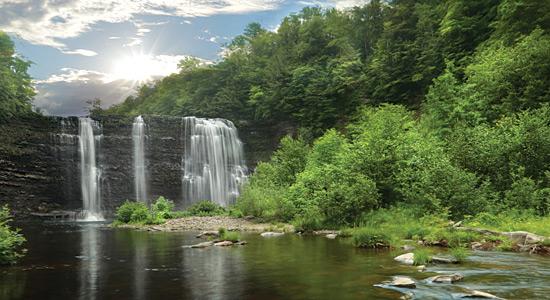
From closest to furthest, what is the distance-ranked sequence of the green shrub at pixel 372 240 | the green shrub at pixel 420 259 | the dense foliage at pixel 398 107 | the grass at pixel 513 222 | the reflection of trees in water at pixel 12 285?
the reflection of trees in water at pixel 12 285 < the green shrub at pixel 420 259 < the grass at pixel 513 222 < the green shrub at pixel 372 240 < the dense foliage at pixel 398 107

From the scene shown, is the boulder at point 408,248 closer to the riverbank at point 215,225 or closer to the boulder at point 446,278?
the boulder at point 446,278

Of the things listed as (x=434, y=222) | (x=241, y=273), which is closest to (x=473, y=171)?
(x=434, y=222)

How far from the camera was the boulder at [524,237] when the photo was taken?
15.2 meters

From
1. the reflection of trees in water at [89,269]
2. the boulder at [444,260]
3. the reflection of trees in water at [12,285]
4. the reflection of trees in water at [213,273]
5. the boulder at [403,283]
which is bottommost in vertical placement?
the boulder at [444,260]

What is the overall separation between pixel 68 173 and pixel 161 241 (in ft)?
105

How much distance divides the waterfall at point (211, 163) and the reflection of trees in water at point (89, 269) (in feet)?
106

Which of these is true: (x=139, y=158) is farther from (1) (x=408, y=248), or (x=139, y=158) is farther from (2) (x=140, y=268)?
(1) (x=408, y=248)

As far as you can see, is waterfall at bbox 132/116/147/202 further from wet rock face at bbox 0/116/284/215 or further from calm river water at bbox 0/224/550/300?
calm river water at bbox 0/224/550/300

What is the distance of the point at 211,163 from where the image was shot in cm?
5653

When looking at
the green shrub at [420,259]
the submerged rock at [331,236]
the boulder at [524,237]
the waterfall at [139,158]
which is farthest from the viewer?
the waterfall at [139,158]

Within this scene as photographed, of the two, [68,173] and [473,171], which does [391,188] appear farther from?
[68,173]

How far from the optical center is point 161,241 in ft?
74.2

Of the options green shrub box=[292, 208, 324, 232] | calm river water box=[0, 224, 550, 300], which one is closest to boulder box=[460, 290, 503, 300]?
calm river water box=[0, 224, 550, 300]

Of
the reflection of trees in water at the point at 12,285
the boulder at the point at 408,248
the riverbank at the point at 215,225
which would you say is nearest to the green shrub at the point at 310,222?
the riverbank at the point at 215,225
